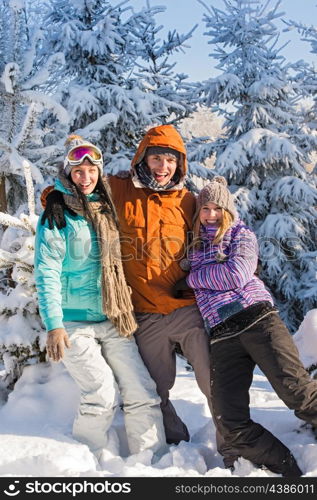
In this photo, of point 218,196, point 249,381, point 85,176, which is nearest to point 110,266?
point 85,176

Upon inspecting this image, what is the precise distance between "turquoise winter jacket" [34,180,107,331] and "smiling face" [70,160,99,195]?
0.08 meters

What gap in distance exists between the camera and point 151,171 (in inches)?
140

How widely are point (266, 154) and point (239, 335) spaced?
8341mm

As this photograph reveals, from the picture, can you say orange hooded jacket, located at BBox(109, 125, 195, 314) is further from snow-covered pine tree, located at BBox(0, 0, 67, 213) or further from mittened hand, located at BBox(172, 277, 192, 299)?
snow-covered pine tree, located at BBox(0, 0, 67, 213)

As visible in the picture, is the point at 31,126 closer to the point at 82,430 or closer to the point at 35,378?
the point at 35,378

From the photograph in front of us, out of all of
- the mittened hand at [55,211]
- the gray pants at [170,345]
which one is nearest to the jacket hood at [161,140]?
the mittened hand at [55,211]

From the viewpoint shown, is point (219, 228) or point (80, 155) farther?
point (219, 228)

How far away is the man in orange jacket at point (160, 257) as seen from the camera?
3.42m

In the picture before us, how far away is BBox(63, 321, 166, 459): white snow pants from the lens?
10.7ft

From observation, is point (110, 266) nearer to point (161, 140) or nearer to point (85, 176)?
point (85, 176)

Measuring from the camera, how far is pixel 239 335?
3.18 meters

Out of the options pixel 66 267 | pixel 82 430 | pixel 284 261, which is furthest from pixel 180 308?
pixel 284 261

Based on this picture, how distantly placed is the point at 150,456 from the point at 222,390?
0.70 m
